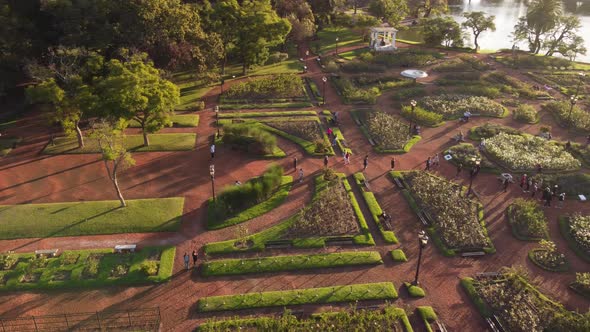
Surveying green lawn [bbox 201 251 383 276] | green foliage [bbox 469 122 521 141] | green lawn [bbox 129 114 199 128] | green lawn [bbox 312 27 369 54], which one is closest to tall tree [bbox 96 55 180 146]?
green lawn [bbox 129 114 199 128]

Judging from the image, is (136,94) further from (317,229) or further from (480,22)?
(480,22)

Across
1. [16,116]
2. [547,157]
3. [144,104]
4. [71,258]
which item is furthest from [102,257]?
[547,157]

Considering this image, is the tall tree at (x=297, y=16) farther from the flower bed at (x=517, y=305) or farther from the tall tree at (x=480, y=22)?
the flower bed at (x=517, y=305)

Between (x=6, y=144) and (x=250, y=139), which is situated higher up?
(x=6, y=144)

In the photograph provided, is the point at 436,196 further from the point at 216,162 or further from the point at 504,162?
the point at 216,162

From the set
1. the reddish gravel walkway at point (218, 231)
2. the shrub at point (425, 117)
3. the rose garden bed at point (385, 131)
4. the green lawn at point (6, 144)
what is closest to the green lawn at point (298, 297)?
the reddish gravel walkway at point (218, 231)

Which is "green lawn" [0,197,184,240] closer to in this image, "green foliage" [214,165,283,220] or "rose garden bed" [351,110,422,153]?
"green foliage" [214,165,283,220]

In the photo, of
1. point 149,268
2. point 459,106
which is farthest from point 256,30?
point 149,268
